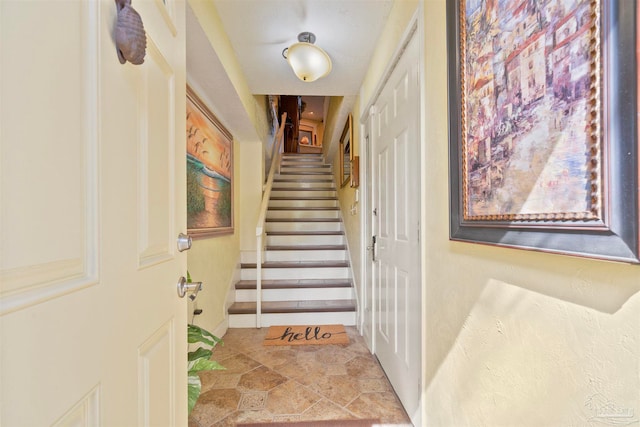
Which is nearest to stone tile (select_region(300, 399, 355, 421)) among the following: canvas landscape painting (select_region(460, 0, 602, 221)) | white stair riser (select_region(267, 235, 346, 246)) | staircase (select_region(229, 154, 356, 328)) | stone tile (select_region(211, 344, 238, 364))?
stone tile (select_region(211, 344, 238, 364))

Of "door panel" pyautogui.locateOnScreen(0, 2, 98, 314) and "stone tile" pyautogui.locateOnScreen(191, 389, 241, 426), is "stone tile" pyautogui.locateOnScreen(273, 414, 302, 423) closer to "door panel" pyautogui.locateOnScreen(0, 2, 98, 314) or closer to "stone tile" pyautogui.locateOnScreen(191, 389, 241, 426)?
"stone tile" pyautogui.locateOnScreen(191, 389, 241, 426)

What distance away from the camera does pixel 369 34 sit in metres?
1.81

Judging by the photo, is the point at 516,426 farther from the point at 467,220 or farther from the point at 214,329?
the point at 214,329

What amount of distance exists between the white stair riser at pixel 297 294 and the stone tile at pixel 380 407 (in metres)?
1.31

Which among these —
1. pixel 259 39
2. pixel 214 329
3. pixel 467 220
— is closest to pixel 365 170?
pixel 259 39

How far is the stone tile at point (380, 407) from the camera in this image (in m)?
1.48

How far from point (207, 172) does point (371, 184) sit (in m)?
1.33

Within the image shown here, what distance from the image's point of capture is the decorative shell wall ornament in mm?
549

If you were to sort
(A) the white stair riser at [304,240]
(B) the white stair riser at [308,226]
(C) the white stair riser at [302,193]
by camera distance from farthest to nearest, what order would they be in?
(C) the white stair riser at [302,193] < (B) the white stair riser at [308,226] < (A) the white stair riser at [304,240]

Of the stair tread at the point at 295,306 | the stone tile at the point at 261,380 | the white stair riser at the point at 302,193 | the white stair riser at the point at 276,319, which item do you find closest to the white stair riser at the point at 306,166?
the white stair riser at the point at 302,193

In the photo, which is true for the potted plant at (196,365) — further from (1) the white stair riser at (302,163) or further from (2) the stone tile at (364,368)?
(1) the white stair riser at (302,163)

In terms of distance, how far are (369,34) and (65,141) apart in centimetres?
188

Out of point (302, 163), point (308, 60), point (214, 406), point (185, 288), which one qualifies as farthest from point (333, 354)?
point (302, 163)

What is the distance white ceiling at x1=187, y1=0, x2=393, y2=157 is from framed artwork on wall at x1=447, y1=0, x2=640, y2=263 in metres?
0.93
